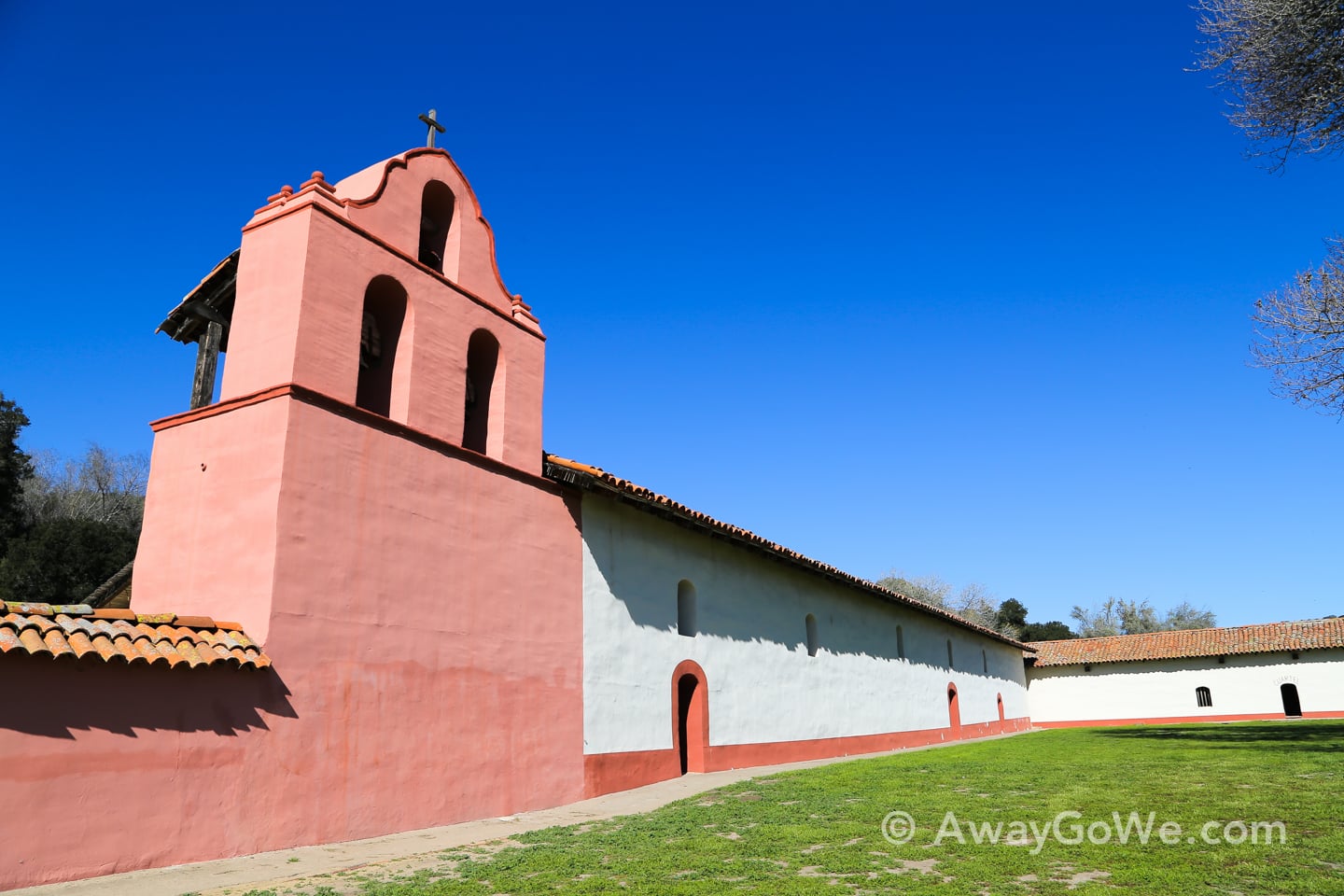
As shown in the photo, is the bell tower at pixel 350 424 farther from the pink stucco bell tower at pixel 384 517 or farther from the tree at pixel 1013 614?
the tree at pixel 1013 614

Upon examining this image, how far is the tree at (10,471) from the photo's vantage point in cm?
2778

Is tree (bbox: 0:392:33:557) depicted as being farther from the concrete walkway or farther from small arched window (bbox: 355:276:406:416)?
the concrete walkway

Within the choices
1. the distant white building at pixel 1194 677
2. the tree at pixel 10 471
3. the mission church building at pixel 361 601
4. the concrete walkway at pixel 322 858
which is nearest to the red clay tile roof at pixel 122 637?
the mission church building at pixel 361 601

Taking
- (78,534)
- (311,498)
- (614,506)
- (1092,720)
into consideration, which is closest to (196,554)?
(311,498)

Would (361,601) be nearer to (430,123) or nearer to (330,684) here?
(330,684)

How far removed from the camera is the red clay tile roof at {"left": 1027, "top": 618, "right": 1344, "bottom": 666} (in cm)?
3569

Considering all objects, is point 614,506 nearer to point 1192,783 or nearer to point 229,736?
point 229,736

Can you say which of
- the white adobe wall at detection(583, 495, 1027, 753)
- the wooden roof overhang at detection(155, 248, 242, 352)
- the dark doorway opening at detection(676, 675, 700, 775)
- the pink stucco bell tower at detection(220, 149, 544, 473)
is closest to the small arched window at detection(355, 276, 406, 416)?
the pink stucco bell tower at detection(220, 149, 544, 473)

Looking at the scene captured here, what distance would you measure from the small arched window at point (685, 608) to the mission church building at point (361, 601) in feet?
0.14

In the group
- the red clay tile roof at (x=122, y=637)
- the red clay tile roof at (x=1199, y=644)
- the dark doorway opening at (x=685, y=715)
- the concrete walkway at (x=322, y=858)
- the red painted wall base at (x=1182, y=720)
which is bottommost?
the red painted wall base at (x=1182, y=720)

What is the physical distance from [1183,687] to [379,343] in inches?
1567

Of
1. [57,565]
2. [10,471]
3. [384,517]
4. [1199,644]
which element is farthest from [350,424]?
[1199,644]

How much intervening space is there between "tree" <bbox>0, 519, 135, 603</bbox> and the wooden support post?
17.8 meters

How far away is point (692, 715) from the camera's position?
588 inches
